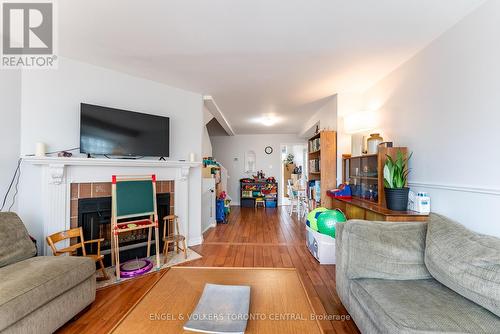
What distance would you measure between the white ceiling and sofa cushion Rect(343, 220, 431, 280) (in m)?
1.64

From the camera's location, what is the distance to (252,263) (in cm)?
256

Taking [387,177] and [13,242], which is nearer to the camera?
[13,242]

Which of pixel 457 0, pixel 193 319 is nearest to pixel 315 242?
pixel 193 319

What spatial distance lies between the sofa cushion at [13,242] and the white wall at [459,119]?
3.52 meters

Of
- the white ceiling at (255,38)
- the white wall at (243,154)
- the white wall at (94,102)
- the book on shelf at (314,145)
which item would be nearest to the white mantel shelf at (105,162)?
the white wall at (94,102)

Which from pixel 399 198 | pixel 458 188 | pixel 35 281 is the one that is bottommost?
pixel 35 281

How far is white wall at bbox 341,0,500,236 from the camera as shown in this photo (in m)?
1.52

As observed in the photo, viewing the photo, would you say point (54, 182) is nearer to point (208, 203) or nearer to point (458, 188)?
point (208, 203)

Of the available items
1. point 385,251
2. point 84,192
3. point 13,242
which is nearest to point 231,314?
point 385,251

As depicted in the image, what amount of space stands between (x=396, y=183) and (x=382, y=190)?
0.62ft

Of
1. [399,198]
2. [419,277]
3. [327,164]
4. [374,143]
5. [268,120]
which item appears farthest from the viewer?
[268,120]

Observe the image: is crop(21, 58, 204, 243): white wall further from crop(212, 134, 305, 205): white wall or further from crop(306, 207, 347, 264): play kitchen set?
crop(212, 134, 305, 205): white wall

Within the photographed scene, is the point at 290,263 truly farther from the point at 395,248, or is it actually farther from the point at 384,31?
the point at 384,31

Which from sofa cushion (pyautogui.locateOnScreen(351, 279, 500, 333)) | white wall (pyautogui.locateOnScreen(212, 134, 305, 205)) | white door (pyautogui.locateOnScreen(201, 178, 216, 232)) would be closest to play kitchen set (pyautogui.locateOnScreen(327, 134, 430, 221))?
sofa cushion (pyautogui.locateOnScreen(351, 279, 500, 333))
